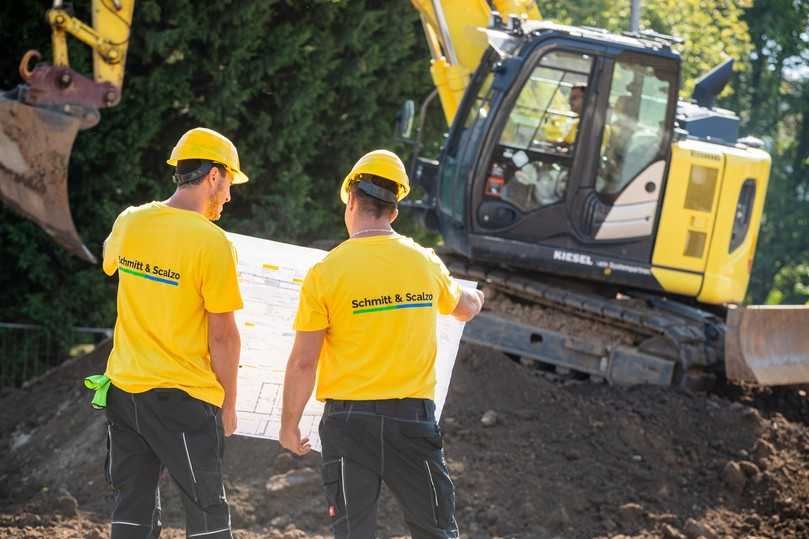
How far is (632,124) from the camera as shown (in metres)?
9.95

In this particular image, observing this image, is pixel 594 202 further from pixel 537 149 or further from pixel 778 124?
pixel 778 124

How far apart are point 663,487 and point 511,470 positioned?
1.02 meters

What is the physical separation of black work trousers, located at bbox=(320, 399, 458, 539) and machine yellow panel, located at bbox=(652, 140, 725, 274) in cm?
597

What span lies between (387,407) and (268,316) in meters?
0.93

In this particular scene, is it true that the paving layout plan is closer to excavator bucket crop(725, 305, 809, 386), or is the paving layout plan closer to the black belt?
the black belt

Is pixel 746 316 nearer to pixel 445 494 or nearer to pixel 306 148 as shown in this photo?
pixel 306 148

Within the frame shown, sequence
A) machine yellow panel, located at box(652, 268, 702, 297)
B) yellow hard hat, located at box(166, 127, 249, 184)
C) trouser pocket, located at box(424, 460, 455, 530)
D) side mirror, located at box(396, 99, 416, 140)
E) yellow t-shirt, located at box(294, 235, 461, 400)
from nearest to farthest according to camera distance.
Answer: yellow t-shirt, located at box(294, 235, 461, 400) < trouser pocket, located at box(424, 460, 455, 530) < yellow hard hat, located at box(166, 127, 249, 184) < side mirror, located at box(396, 99, 416, 140) < machine yellow panel, located at box(652, 268, 702, 297)

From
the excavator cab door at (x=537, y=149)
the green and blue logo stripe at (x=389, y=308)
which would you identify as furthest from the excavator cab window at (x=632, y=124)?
the green and blue logo stripe at (x=389, y=308)

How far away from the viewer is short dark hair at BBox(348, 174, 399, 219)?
15.3 ft

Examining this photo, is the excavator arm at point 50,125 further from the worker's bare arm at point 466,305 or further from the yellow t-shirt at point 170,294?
the worker's bare arm at point 466,305

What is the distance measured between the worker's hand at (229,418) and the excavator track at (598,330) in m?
5.40

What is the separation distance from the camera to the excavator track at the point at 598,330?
9828 mm

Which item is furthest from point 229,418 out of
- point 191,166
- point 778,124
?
point 778,124

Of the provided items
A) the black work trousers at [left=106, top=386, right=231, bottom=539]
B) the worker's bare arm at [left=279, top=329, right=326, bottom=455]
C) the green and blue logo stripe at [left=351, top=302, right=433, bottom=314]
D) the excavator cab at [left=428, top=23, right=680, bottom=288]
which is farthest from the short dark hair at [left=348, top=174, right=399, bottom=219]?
the excavator cab at [left=428, top=23, right=680, bottom=288]
